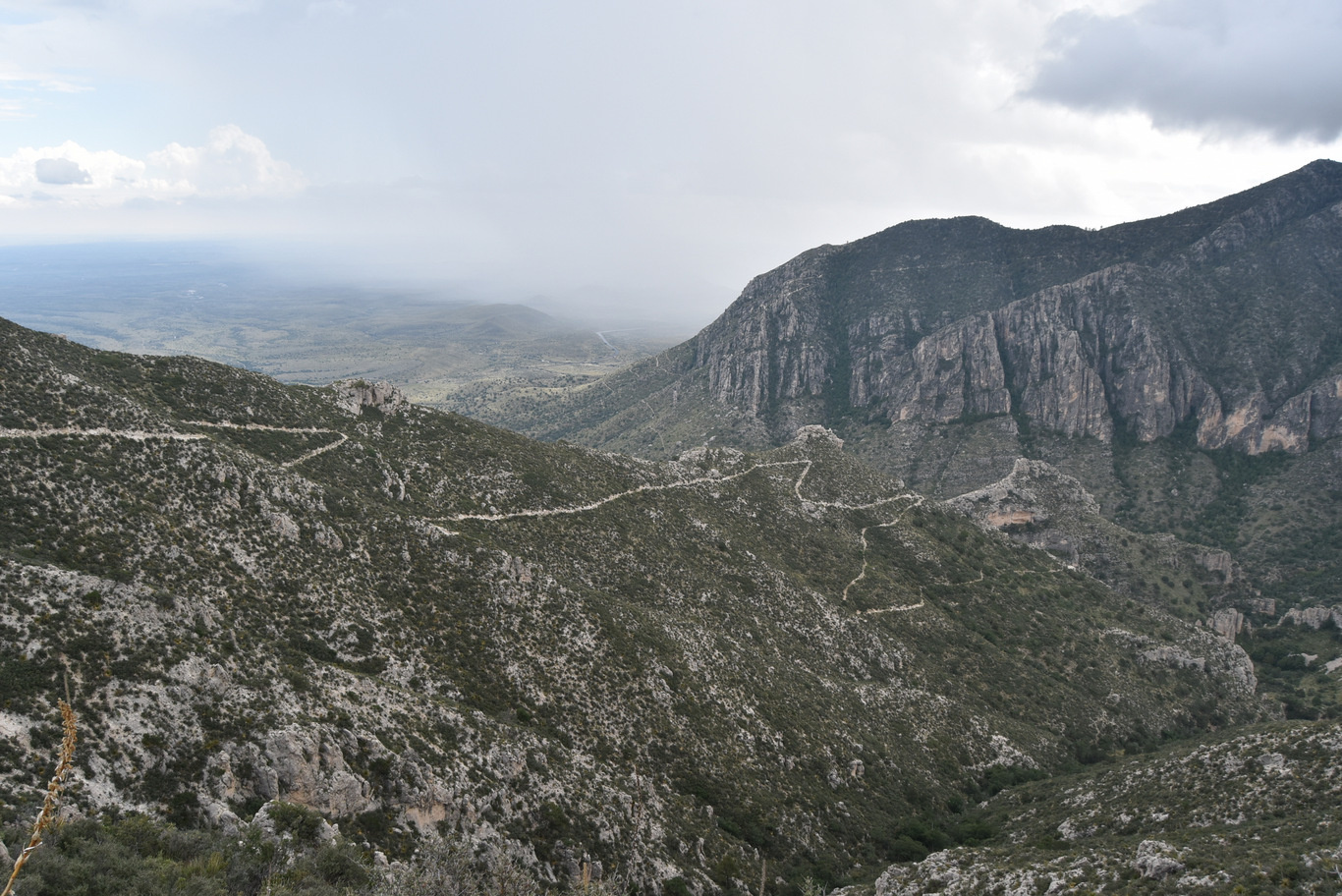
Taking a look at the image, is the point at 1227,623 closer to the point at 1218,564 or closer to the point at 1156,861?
the point at 1218,564

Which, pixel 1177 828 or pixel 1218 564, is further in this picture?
pixel 1218 564

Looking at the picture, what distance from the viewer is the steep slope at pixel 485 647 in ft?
99.6

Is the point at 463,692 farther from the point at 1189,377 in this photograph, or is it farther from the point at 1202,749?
the point at 1189,377

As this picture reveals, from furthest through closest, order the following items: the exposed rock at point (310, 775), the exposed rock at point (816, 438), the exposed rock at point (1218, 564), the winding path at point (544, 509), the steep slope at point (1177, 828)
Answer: the exposed rock at point (1218, 564)
the exposed rock at point (816, 438)
the winding path at point (544, 509)
the steep slope at point (1177, 828)
the exposed rock at point (310, 775)

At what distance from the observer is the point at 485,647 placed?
4697cm

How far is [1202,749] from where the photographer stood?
174 feet

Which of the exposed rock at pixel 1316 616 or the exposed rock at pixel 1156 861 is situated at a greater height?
the exposed rock at pixel 1156 861

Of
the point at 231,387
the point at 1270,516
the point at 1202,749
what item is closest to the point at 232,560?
the point at 231,387

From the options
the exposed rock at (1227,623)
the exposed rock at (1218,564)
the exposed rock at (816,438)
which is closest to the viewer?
the exposed rock at (1227,623)

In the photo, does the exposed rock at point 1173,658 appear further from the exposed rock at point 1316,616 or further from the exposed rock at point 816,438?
the exposed rock at point 816,438

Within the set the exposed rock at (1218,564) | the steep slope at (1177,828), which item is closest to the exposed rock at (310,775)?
the steep slope at (1177,828)

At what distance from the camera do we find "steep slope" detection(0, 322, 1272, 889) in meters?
30.3

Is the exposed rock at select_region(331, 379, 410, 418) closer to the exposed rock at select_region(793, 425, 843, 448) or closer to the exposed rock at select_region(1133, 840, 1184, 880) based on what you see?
the exposed rock at select_region(1133, 840, 1184, 880)

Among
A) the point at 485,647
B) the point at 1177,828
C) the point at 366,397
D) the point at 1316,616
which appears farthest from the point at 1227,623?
the point at 366,397
